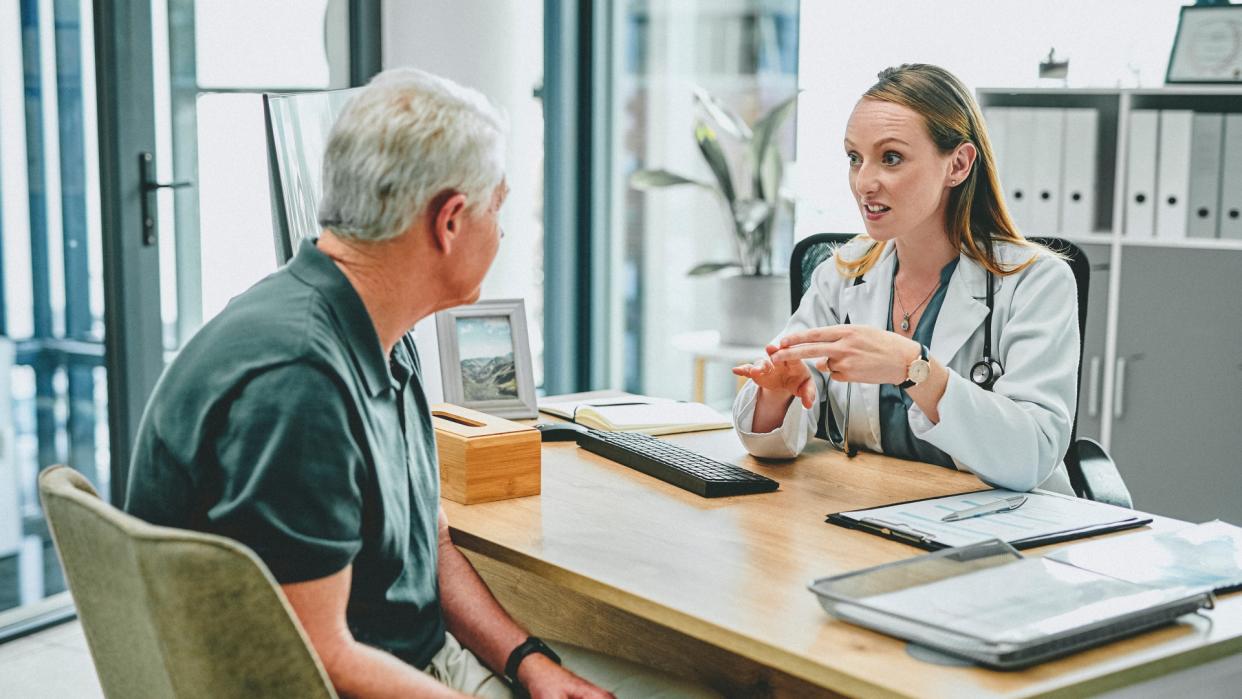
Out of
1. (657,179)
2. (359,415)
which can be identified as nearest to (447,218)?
(359,415)

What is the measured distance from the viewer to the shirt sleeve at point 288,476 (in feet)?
3.86

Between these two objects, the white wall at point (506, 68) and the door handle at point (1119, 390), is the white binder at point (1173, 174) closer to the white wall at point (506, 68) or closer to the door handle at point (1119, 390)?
the door handle at point (1119, 390)

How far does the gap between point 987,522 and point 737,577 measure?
1.35ft

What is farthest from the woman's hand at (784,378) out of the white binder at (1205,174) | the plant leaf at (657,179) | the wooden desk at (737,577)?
the plant leaf at (657,179)

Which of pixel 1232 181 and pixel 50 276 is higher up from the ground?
pixel 1232 181

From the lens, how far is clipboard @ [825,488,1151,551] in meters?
1.57

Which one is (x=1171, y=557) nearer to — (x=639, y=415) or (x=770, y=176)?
(x=639, y=415)

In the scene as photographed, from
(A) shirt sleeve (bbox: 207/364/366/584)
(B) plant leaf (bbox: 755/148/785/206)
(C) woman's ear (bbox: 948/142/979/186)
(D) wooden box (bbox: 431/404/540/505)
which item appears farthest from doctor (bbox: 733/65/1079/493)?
(B) plant leaf (bbox: 755/148/785/206)

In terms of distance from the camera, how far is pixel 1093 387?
11.8 ft

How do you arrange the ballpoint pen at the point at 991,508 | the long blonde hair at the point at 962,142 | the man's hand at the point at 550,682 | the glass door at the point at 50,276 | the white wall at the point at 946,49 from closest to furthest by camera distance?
1. the man's hand at the point at 550,682
2. the ballpoint pen at the point at 991,508
3. the long blonde hair at the point at 962,142
4. the glass door at the point at 50,276
5. the white wall at the point at 946,49

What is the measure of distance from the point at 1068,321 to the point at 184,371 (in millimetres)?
1402

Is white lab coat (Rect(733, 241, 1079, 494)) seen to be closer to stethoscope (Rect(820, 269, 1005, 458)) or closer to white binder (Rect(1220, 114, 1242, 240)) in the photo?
stethoscope (Rect(820, 269, 1005, 458))

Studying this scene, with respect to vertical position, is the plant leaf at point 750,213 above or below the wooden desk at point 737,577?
above

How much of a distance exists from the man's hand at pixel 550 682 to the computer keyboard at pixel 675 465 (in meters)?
0.37
